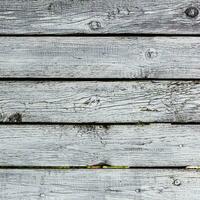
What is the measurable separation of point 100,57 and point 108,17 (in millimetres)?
157

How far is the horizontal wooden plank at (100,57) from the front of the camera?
1438mm

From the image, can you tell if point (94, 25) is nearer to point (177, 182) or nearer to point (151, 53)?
point (151, 53)

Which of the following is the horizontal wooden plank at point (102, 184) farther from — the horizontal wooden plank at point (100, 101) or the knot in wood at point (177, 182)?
the horizontal wooden plank at point (100, 101)

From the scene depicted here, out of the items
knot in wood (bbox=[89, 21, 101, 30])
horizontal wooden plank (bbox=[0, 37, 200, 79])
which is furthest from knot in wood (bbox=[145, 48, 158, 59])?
knot in wood (bbox=[89, 21, 101, 30])

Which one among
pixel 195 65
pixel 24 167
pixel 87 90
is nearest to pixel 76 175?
pixel 24 167

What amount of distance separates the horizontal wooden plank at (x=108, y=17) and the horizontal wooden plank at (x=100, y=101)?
0.67 ft

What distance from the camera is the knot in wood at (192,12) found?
4.73ft

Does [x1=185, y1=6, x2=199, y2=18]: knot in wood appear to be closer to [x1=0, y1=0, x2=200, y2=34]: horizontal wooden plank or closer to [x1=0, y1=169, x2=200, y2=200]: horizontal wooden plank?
[x1=0, y1=0, x2=200, y2=34]: horizontal wooden plank

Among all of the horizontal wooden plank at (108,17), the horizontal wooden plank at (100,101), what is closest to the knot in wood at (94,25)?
the horizontal wooden plank at (108,17)

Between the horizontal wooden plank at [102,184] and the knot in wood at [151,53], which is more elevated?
the knot in wood at [151,53]

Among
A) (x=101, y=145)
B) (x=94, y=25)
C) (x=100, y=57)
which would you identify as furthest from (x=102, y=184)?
(x=94, y=25)

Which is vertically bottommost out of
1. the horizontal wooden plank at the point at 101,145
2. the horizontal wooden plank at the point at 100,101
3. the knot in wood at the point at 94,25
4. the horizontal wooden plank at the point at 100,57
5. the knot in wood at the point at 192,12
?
the horizontal wooden plank at the point at 101,145

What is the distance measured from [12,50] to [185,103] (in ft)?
2.28

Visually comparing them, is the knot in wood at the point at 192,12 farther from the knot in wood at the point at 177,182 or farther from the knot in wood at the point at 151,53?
the knot in wood at the point at 177,182
